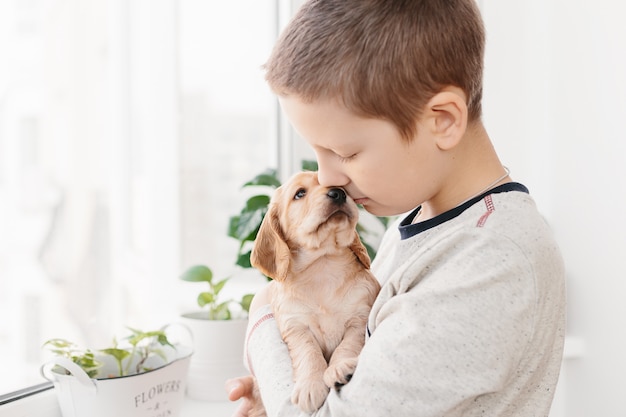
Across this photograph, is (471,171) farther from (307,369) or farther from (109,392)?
(109,392)

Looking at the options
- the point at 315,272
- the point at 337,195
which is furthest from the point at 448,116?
the point at 315,272

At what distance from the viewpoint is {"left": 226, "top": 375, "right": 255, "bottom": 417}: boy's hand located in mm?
1131

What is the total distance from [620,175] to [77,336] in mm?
1707

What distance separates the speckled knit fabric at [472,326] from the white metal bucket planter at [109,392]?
1.80ft

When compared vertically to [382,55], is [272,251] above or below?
below

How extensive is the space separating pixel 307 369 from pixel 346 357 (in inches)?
2.3

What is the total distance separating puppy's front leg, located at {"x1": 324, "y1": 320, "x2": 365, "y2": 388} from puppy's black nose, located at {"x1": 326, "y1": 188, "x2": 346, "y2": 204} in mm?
185

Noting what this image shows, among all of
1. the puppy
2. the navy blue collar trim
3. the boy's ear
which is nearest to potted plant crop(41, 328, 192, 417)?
the puppy

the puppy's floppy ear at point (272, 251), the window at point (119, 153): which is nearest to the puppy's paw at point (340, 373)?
the puppy's floppy ear at point (272, 251)

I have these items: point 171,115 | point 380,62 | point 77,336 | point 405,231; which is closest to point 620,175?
point 405,231

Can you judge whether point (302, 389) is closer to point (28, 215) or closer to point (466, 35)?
point (466, 35)

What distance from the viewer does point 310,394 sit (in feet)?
2.97

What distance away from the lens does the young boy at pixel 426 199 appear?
81cm

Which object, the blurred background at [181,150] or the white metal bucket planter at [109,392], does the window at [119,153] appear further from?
the white metal bucket planter at [109,392]
